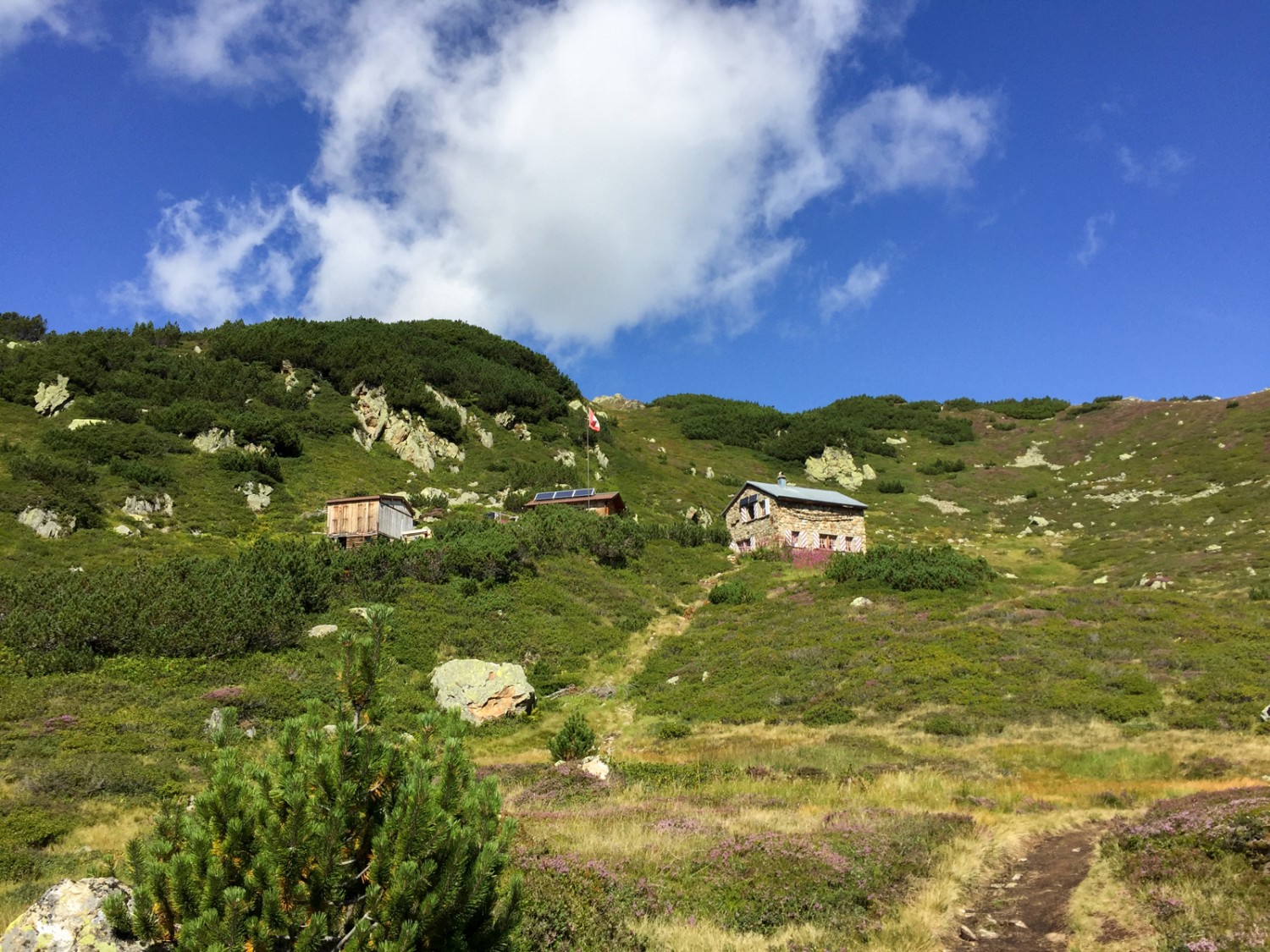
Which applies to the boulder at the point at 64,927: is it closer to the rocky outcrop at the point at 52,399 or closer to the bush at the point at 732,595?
the bush at the point at 732,595

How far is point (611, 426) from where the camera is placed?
265ft

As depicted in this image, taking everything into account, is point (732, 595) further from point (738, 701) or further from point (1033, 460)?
point (1033, 460)

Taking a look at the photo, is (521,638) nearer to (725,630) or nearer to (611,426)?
(725,630)

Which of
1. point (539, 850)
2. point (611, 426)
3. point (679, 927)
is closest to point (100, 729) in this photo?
point (539, 850)

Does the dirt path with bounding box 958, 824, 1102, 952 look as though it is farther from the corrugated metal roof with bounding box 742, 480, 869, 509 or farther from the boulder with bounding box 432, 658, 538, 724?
the corrugated metal roof with bounding box 742, 480, 869, 509

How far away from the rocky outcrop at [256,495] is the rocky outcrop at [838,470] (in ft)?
172

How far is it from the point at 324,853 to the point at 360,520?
35.7 metres

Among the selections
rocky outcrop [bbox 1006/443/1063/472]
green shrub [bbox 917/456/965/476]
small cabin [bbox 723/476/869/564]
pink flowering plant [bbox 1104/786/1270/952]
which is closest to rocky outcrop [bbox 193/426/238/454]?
small cabin [bbox 723/476/869/564]

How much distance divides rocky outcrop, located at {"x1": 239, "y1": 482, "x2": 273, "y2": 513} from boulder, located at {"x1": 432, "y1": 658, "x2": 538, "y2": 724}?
2273 cm

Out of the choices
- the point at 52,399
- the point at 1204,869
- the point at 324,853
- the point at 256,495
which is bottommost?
the point at 1204,869

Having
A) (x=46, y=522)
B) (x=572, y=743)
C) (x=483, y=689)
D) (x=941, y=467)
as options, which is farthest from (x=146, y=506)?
(x=941, y=467)

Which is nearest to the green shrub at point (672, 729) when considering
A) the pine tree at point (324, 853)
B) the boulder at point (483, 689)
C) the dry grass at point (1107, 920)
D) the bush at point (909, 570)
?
the boulder at point (483, 689)

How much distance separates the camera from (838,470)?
76812 millimetres

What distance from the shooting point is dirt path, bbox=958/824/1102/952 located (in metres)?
8.41
